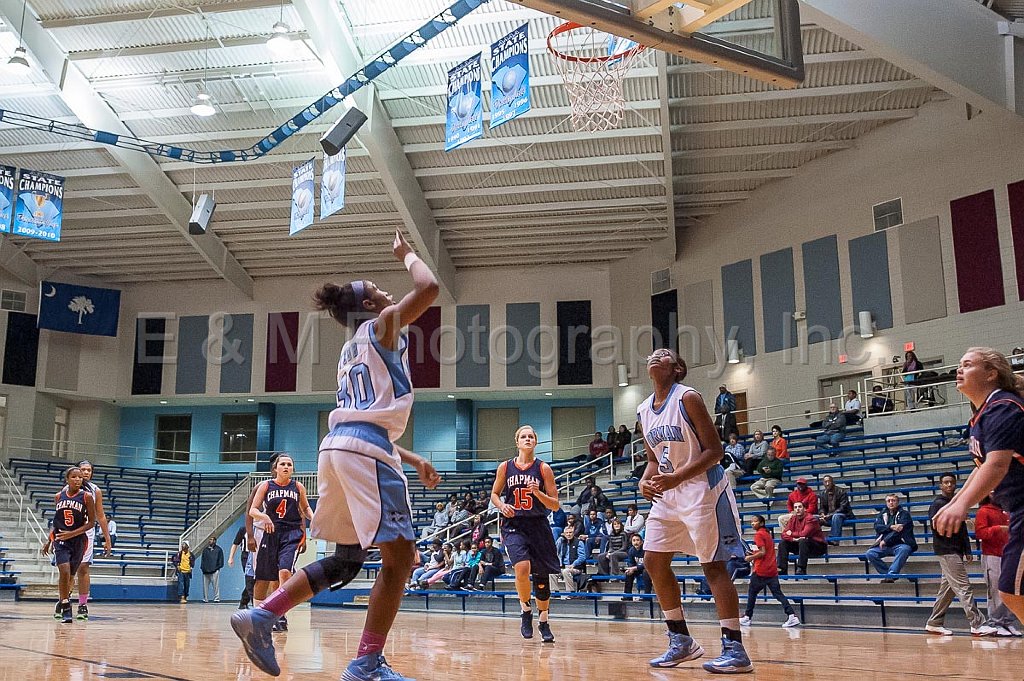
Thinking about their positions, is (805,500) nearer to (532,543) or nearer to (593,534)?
(593,534)

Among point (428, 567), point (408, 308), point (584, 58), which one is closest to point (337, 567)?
point (408, 308)

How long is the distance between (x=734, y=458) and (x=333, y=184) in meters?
9.79

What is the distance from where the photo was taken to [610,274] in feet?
93.2

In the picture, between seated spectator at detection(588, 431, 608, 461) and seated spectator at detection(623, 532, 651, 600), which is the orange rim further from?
seated spectator at detection(588, 431, 608, 461)

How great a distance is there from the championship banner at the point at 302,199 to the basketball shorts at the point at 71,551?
9891 millimetres

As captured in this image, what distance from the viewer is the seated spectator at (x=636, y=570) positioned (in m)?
14.3

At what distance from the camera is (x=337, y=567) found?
4098 mm

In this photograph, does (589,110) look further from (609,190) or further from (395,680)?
(395,680)

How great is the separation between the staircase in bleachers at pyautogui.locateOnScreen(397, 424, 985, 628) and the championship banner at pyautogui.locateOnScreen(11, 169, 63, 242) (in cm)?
1155

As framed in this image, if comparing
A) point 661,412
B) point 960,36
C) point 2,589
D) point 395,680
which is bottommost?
point 2,589

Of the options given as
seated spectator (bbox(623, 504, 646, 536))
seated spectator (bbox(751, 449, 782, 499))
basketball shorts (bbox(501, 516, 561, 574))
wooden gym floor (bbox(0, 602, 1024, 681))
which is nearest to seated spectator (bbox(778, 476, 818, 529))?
seated spectator (bbox(623, 504, 646, 536))

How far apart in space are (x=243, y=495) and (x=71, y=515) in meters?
17.9

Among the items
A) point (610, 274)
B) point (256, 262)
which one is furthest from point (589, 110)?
point (256, 262)

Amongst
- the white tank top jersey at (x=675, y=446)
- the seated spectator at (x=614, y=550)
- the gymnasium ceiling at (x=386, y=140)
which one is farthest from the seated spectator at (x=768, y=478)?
the white tank top jersey at (x=675, y=446)
